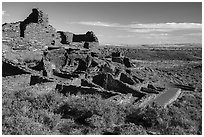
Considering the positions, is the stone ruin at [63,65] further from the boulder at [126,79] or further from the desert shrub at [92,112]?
the desert shrub at [92,112]

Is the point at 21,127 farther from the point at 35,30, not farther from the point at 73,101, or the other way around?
the point at 35,30

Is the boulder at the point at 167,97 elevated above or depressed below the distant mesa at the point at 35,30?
below

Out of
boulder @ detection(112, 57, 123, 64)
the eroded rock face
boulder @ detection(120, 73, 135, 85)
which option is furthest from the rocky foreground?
boulder @ detection(112, 57, 123, 64)

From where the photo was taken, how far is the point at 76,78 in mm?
12078

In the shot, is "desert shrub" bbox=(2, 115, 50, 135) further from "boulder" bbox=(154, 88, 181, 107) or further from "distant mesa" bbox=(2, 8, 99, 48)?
"distant mesa" bbox=(2, 8, 99, 48)

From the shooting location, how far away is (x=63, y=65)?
1855 cm

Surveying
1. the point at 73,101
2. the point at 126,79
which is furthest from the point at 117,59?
the point at 73,101

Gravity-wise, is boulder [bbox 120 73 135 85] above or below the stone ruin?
below

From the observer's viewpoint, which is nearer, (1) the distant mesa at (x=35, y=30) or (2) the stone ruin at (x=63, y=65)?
(2) the stone ruin at (x=63, y=65)

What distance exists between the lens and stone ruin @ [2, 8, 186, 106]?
10289 mm

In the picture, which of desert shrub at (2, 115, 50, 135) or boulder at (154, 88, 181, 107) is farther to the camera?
boulder at (154, 88, 181, 107)

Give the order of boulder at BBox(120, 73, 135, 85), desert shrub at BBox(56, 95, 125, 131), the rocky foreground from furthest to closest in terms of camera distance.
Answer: boulder at BBox(120, 73, 135, 85), desert shrub at BBox(56, 95, 125, 131), the rocky foreground

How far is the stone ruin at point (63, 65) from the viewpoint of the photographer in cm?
1029

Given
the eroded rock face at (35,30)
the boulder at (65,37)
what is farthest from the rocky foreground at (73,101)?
the boulder at (65,37)
